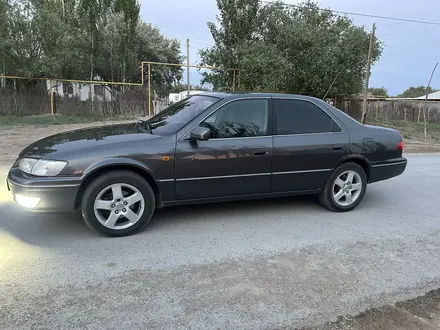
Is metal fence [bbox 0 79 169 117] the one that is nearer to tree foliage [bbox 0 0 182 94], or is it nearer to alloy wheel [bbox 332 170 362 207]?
tree foliage [bbox 0 0 182 94]

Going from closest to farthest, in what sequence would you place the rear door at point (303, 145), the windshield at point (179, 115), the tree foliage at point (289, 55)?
the windshield at point (179, 115) < the rear door at point (303, 145) < the tree foliage at point (289, 55)

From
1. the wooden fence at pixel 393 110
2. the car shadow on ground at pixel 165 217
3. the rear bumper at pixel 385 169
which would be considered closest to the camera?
the car shadow on ground at pixel 165 217

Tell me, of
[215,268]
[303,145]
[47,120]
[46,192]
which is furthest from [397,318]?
[47,120]

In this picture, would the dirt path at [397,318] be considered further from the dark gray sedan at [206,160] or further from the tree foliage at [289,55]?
the tree foliage at [289,55]

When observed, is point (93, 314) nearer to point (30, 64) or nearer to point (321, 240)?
point (321, 240)

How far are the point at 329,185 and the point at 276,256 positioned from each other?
5.96 ft

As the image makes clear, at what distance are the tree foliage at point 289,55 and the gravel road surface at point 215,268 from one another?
50.7 ft

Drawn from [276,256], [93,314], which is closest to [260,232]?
[276,256]

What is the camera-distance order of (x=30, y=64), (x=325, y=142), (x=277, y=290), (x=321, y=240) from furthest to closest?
1. (x=30, y=64)
2. (x=325, y=142)
3. (x=321, y=240)
4. (x=277, y=290)

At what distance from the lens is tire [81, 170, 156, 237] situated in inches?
160

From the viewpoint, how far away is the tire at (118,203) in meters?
4.06

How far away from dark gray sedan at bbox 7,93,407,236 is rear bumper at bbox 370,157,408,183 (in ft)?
0.05

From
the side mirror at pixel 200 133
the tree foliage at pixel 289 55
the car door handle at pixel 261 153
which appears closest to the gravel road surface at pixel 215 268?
the car door handle at pixel 261 153

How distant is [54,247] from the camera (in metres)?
3.91
